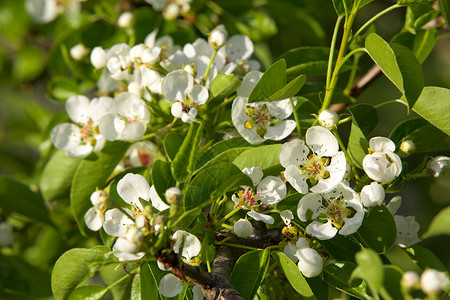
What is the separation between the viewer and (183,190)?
4.59 feet

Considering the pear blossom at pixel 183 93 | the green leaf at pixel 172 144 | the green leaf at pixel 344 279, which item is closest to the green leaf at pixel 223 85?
the pear blossom at pixel 183 93

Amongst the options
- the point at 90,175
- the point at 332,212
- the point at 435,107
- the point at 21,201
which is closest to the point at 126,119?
the point at 90,175

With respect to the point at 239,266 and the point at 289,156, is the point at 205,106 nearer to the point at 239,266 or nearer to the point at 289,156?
the point at 289,156

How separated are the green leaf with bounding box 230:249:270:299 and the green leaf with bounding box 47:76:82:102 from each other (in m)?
1.21

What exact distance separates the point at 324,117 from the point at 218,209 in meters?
0.42

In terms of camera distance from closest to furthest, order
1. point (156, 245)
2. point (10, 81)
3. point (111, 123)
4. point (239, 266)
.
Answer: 1. point (156, 245)
2. point (239, 266)
3. point (111, 123)
4. point (10, 81)

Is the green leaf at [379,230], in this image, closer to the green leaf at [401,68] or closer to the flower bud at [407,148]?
the flower bud at [407,148]

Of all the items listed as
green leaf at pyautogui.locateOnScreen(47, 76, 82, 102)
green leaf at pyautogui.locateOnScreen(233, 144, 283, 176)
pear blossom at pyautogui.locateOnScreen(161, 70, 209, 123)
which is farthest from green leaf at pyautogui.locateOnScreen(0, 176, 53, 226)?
green leaf at pyautogui.locateOnScreen(233, 144, 283, 176)

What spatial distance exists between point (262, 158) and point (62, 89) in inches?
46.0

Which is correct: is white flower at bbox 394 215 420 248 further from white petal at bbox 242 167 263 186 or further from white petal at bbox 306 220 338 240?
white petal at bbox 242 167 263 186

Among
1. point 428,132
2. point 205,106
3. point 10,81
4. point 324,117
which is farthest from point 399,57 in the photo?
point 10,81

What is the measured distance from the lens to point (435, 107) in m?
1.47

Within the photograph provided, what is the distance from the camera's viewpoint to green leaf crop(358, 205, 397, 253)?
1425mm

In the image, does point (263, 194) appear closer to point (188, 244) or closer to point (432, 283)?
point (188, 244)
